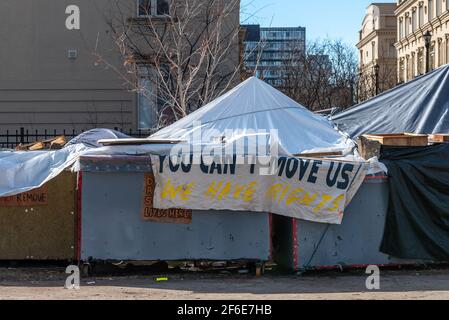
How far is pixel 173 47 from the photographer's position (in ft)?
61.8

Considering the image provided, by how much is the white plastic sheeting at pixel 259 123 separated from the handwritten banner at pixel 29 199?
201cm

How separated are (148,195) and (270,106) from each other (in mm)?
3186

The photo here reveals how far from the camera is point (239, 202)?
8.92m

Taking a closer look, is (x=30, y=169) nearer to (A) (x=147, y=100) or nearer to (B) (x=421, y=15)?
(A) (x=147, y=100)

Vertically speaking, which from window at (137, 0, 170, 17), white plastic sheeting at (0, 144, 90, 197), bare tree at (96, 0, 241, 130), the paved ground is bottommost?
the paved ground

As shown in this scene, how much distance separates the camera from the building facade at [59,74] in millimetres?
20141

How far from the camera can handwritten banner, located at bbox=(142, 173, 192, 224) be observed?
9.00 m

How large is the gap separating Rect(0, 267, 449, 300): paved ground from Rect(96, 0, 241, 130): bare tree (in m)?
8.75

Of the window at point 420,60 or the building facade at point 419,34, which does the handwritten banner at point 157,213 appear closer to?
the building facade at point 419,34

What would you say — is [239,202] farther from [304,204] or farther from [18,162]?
[18,162]

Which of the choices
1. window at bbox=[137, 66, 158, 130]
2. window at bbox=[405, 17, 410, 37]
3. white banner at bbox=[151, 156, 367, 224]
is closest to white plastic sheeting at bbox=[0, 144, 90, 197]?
white banner at bbox=[151, 156, 367, 224]

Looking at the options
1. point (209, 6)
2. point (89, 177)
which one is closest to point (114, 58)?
point (209, 6)

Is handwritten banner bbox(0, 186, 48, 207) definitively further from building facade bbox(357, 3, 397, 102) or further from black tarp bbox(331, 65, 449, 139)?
building facade bbox(357, 3, 397, 102)

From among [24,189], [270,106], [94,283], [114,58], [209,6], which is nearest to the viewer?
[94,283]
